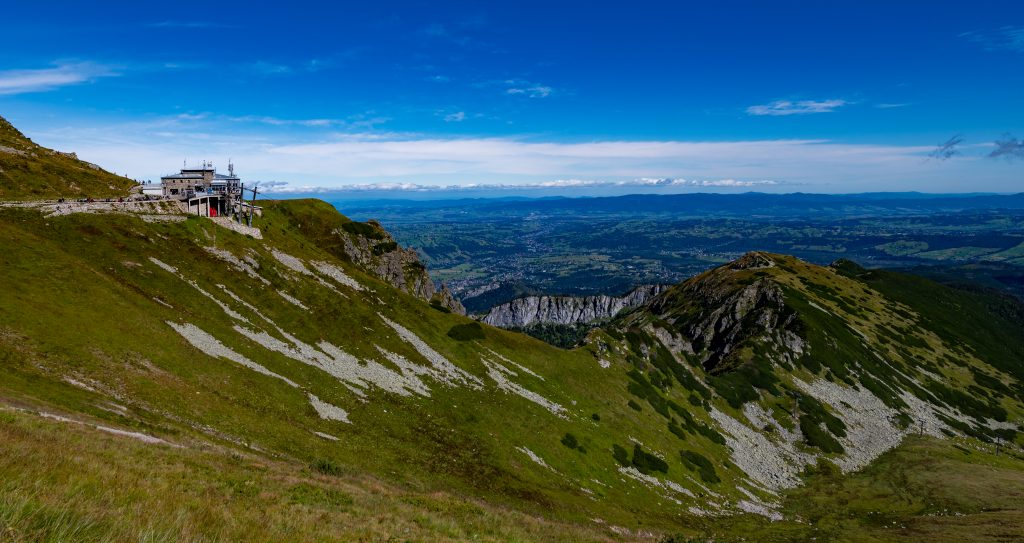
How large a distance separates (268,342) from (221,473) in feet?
137

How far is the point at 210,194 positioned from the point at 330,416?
74.4 m

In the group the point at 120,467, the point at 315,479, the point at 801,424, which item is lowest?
the point at 801,424

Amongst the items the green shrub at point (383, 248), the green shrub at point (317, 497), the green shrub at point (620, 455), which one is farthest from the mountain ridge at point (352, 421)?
the green shrub at point (383, 248)

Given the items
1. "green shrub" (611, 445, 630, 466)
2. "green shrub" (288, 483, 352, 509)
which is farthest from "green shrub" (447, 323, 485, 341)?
"green shrub" (288, 483, 352, 509)

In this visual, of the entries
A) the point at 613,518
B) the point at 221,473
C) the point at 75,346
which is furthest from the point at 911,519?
the point at 75,346

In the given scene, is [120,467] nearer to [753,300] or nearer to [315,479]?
[315,479]

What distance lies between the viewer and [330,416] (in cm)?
5369

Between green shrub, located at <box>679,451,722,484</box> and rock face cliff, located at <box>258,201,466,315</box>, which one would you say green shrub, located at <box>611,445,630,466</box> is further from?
rock face cliff, located at <box>258,201,466,315</box>

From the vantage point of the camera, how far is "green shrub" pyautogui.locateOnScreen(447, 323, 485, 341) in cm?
9347

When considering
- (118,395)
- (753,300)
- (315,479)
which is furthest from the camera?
(753,300)

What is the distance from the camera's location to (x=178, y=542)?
10.1m

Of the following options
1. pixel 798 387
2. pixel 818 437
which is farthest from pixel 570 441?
pixel 798 387

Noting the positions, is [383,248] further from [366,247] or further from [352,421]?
[352,421]

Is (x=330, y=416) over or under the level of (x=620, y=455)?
over
